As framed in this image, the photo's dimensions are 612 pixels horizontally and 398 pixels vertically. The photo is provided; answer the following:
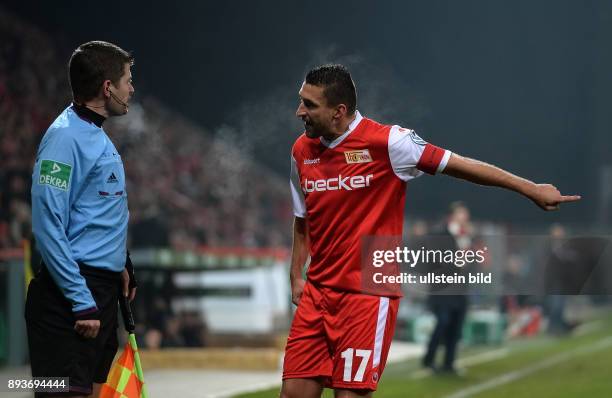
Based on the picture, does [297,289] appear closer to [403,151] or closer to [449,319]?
[403,151]

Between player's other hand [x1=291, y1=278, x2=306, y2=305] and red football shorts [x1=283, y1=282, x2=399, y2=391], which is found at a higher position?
player's other hand [x1=291, y1=278, x2=306, y2=305]

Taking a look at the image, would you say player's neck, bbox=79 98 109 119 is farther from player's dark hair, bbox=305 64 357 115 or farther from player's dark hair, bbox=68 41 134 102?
player's dark hair, bbox=305 64 357 115

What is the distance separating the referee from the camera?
14.0 feet

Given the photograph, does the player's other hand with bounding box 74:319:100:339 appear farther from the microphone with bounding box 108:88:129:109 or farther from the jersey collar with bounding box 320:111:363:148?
the jersey collar with bounding box 320:111:363:148

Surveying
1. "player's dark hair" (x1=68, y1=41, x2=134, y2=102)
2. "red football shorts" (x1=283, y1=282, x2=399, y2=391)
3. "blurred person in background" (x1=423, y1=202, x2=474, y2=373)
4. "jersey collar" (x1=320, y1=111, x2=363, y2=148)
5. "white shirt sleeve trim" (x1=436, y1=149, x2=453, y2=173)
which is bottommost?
"blurred person in background" (x1=423, y1=202, x2=474, y2=373)

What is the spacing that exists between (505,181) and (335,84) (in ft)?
2.87

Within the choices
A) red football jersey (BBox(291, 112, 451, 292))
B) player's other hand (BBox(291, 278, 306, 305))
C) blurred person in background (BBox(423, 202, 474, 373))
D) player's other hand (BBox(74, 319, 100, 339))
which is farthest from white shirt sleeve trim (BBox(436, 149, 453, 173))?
blurred person in background (BBox(423, 202, 474, 373))

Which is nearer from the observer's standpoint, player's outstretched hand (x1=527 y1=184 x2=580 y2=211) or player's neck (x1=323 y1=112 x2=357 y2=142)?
player's outstretched hand (x1=527 y1=184 x2=580 y2=211)

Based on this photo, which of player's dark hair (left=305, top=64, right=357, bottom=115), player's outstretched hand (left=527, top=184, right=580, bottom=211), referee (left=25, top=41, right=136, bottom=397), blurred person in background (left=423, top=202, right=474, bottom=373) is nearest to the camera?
referee (left=25, top=41, right=136, bottom=397)

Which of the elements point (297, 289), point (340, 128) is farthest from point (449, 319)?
point (340, 128)

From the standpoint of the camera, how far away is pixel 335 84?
4.98m

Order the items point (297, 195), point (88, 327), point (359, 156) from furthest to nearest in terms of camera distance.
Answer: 1. point (297, 195)
2. point (359, 156)
3. point (88, 327)

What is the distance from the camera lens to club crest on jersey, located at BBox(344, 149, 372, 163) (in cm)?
492

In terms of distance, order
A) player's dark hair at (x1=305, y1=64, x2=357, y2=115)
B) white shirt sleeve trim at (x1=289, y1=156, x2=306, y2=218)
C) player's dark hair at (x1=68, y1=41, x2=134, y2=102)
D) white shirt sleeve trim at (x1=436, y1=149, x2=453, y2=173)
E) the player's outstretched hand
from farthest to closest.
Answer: white shirt sleeve trim at (x1=289, y1=156, x2=306, y2=218)
player's dark hair at (x1=305, y1=64, x2=357, y2=115)
white shirt sleeve trim at (x1=436, y1=149, x2=453, y2=173)
the player's outstretched hand
player's dark hair at (x1=68, y1=41, x2=134, y2=102)
